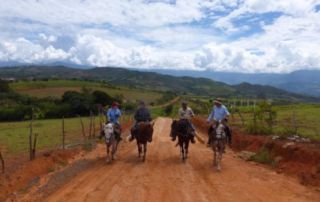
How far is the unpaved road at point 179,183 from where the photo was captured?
40.4ft

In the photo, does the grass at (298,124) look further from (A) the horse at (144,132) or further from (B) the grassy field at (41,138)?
(B) the grassy field at (41,138)

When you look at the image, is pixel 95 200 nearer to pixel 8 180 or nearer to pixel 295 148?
pixel 8 180

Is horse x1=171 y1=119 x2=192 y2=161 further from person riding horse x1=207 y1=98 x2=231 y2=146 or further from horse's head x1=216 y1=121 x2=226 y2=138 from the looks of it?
horse's head x1=216 y1=121 x2=226 y2=138

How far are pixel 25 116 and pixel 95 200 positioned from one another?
225ft

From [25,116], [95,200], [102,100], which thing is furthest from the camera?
[102,100]

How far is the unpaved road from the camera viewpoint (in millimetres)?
12328

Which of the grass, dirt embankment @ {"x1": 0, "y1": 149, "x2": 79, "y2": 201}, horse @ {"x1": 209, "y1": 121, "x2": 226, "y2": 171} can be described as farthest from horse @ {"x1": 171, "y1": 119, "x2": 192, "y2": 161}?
the grass

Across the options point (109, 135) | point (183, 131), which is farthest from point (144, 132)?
point (183, 131)

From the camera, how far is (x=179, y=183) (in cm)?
1403

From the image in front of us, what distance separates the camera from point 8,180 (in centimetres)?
1483

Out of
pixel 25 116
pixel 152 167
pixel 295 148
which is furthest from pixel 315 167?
pixel 25 116

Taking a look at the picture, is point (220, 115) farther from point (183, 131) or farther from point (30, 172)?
point (30, 172)

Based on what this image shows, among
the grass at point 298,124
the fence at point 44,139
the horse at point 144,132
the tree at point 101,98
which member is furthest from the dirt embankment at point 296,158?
the tree at point 101,98

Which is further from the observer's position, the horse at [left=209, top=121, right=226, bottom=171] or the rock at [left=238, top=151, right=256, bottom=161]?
the rock at [left=238, top=151, right=256, bottom=161]
